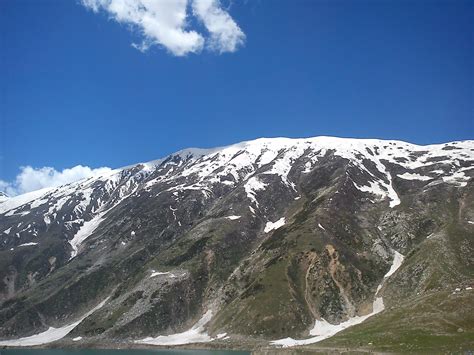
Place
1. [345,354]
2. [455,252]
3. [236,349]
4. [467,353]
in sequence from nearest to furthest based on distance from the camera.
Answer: [467,353] → [345,354] → [236,349] → [455,252]

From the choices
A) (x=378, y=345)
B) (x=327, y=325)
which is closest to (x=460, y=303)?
(x=378, y=345)

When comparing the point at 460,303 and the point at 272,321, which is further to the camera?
the point at 272,321

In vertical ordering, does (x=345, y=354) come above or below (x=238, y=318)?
below

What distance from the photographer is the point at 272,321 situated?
183875 mm

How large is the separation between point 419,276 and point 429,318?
272 feet

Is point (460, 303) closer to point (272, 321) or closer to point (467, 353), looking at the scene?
point (467, 353)

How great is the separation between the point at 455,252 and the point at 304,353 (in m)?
109

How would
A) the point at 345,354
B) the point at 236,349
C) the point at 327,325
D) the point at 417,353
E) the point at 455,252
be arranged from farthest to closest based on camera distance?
the point at 455,252 < the point at 327,325 < the point at 236,349 < the point at 345,354 < the point at 417,353

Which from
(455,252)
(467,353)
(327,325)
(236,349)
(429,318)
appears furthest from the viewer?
(455,252)

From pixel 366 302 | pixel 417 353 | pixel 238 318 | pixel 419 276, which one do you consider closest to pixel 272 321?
Result: pixel 238 318

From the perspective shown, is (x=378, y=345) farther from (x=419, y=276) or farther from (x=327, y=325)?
(x=419, y=276)

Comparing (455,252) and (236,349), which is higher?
(455,252)

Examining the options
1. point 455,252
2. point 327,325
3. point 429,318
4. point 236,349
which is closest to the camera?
point 429,318

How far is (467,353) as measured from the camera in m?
→ 81.2
